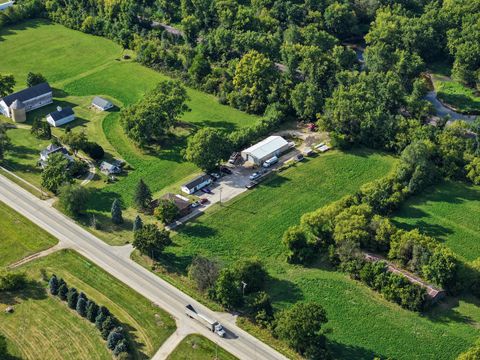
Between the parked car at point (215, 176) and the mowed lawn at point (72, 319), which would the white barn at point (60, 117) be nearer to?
the parked car at point (215, 176)

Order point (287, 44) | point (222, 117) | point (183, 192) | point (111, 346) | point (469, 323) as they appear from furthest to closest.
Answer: point (287, 44) → point (222, 117) → point (183, 192) → point (469, 323) → point (111, 346)

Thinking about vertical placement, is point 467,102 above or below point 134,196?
above

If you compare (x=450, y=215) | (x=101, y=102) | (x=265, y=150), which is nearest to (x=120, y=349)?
(x=265, y=150)

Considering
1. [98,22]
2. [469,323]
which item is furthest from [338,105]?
[98,22]

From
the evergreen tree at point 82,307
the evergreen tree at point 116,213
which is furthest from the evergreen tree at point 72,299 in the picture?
the evergreen tree at point 116,213

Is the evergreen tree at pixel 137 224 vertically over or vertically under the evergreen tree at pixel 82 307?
over

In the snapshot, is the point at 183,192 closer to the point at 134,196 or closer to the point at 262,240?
the point at 134,196

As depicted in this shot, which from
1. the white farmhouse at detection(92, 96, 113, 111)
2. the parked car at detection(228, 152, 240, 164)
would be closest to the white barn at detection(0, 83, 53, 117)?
the white farmhouse at detection(92, 96, 113, 111)

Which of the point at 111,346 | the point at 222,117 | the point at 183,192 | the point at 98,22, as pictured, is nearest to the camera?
the point at 111,346
